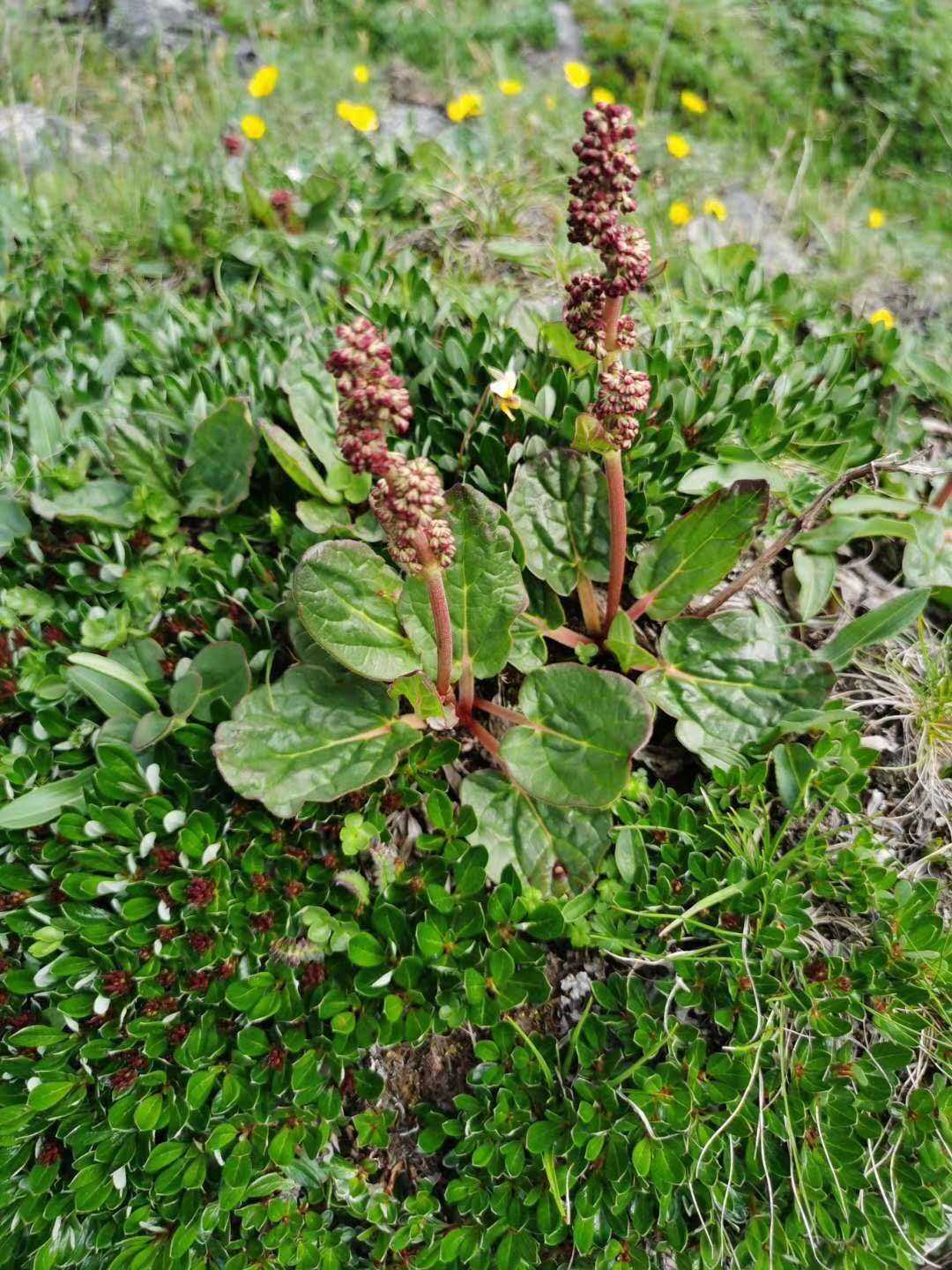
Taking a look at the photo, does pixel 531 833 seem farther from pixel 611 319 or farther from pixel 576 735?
pixel 611 319

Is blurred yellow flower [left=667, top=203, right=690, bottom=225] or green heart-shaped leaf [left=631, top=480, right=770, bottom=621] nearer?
green heart-shaped leaf [left=631, top=480, right=770, bottom=621]

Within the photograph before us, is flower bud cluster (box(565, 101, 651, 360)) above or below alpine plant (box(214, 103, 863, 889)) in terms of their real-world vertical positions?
above

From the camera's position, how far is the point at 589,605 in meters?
2.84

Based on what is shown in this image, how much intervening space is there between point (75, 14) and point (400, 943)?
26.7 feet

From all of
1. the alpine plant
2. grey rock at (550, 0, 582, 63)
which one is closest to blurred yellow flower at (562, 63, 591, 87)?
grey rock at (550, 0, 582, 63)

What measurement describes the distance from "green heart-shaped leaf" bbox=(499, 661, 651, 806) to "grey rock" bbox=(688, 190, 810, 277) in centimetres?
273

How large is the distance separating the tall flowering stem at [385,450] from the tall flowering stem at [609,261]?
1.77 ft

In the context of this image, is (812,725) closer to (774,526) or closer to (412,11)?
(774,526)

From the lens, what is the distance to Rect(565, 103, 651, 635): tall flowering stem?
191 cm

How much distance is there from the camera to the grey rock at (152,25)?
7.00 metres

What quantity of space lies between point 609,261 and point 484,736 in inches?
53.3

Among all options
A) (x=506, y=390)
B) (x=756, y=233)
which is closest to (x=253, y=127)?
(x=756, y=233)

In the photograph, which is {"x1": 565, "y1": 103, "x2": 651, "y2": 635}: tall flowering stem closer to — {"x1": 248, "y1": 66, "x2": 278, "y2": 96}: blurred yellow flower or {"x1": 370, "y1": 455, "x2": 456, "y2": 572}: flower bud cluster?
{"x1": 370, "y1": 455, "x2": 456, "y2": 572}: flower bud cluster

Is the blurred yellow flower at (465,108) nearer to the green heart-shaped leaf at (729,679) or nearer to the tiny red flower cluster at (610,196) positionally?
the tiny red flower cluster at (610,196)
